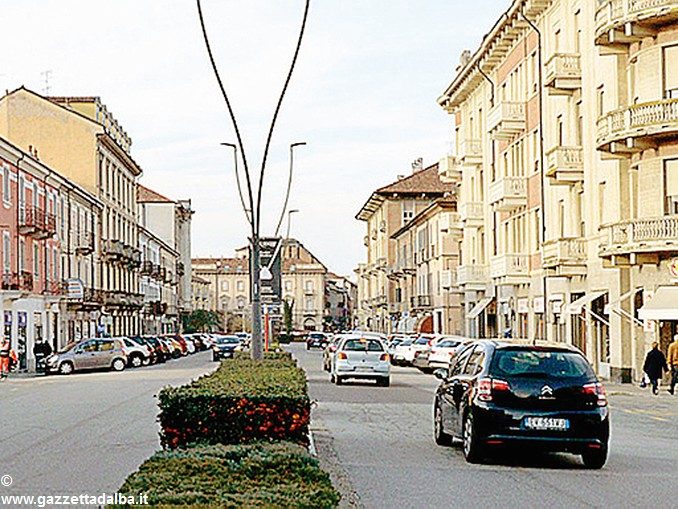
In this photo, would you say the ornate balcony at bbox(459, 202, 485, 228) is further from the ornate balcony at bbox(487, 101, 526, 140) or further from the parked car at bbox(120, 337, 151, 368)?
the parked car at bbox(120, 337, 151, 368)

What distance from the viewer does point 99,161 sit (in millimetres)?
84312

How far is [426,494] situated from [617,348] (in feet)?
89.7

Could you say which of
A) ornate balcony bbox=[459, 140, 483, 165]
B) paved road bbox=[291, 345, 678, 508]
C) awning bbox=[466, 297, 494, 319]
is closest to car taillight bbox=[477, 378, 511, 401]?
paved road bbox=[291, 345, 678, 508]

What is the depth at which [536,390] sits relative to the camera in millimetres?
15086

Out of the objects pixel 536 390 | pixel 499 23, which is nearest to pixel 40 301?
pixel 499 23

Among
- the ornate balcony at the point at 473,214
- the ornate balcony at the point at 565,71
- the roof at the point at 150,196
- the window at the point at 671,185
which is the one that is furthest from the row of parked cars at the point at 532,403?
the roof at the point at 150,196

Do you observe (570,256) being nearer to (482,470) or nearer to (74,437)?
(74,437)

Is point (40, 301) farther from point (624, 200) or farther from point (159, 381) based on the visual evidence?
point (624, 200)

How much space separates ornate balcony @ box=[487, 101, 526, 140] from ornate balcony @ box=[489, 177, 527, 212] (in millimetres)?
2004

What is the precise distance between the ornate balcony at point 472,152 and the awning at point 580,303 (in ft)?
70.9

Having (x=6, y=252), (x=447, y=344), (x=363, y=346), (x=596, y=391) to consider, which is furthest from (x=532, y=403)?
(x=6, y=252)

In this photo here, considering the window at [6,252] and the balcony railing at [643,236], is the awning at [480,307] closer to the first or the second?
the window at [6,252]

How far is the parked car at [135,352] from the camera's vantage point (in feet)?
186

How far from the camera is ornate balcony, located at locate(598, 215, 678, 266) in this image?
33.8 metres
